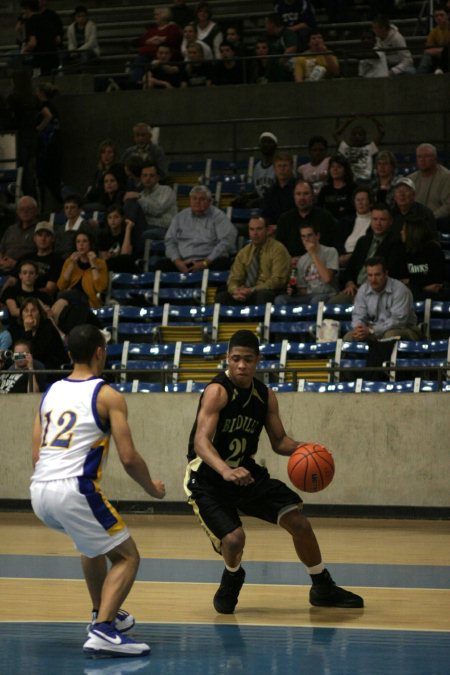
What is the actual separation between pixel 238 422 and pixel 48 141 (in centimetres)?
1115

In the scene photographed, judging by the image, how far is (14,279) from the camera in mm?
15188

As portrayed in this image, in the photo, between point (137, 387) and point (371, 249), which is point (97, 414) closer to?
point (137, 387)

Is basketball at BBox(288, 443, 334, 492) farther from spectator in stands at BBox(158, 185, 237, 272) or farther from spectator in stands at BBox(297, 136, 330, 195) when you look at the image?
spectator in stands at BBox(297, 136, 330, 195)

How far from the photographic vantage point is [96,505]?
21.1 ft

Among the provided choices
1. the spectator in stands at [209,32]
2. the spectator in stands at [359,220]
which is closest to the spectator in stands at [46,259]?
the spectator in stands at [359,220]

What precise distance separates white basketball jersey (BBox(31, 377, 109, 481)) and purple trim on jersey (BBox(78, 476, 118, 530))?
41mm

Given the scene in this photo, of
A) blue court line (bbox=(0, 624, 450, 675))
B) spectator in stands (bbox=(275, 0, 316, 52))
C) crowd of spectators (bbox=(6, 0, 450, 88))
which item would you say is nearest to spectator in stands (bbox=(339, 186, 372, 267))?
crowd of spectators (bbox=(6, 0, 450, 88))

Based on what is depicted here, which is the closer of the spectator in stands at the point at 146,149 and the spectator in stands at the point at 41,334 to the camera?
the spectator in stands at the point at 41,334

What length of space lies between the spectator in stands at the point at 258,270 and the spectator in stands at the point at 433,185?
1887mm

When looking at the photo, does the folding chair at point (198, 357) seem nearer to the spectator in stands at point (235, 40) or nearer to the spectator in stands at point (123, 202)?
the spectator in stands at point (123, 202)

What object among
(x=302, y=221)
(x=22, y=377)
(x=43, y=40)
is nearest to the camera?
(x=22, y=377)

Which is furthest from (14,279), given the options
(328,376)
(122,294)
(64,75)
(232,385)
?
(232,385)

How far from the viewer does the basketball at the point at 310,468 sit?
25.6 ft

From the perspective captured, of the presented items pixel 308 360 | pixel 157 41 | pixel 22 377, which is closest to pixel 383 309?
pixel 308 360
